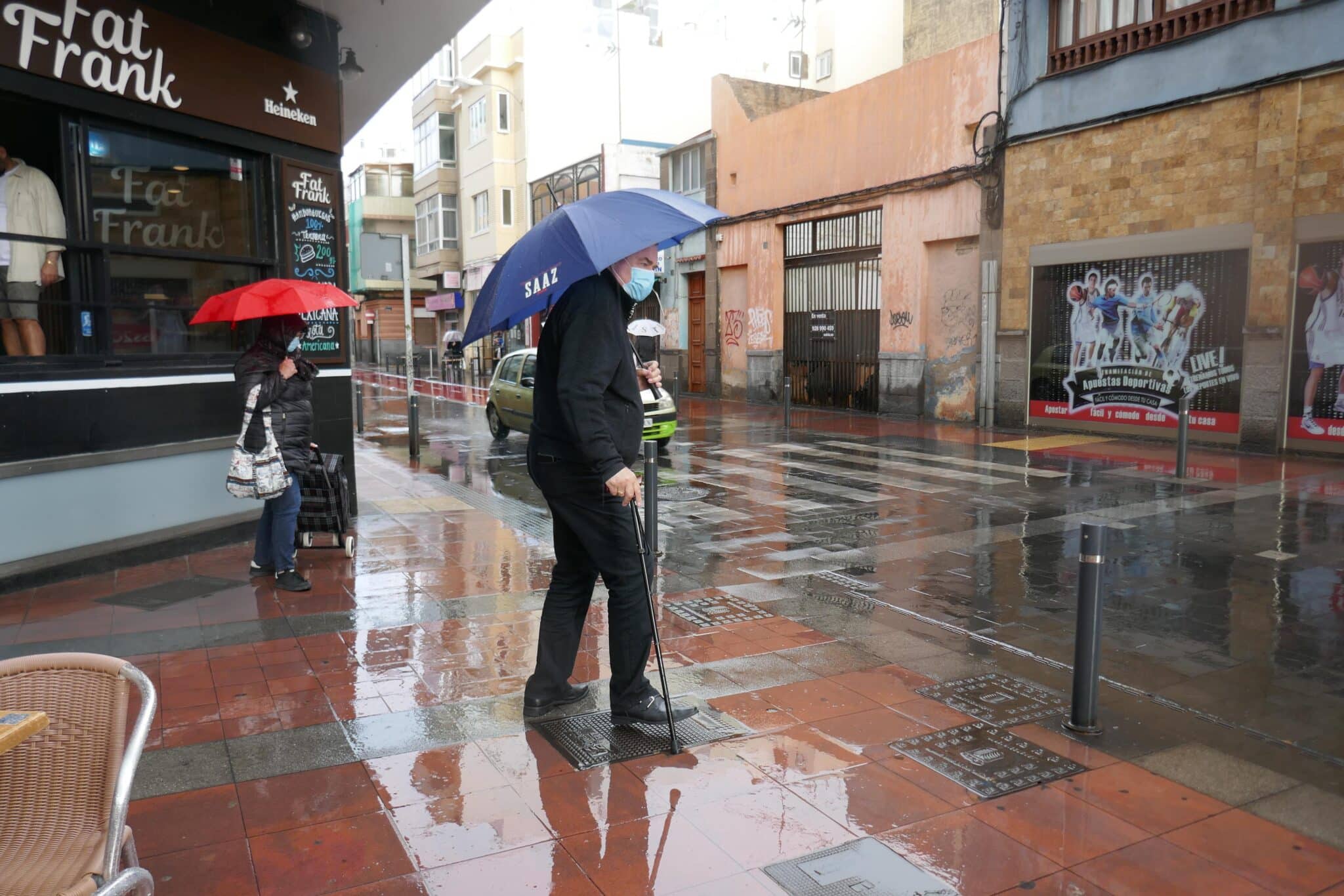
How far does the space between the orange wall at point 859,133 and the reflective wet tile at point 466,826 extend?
16149 millimetres

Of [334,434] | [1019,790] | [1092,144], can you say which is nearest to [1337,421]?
[1092,144]

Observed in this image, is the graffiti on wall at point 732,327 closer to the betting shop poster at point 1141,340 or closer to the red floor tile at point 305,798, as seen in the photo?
the betting shop poster at point 1141,340

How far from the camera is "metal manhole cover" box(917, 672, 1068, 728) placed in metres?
4.40

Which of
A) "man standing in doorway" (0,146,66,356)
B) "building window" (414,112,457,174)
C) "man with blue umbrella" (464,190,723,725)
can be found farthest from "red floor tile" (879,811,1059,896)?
"building window" (414,112,457,174)

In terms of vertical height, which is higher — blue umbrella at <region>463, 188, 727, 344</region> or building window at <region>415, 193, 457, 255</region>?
building window at <region>415, 193, 457, 255</region>

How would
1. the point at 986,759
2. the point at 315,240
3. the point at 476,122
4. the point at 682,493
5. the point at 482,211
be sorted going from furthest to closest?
1. the point at 482,211
2. the point at 476,122
3. the point at 682,493
4. the point at 315,240
5. the point at 986,759

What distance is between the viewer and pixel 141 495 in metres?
7.18

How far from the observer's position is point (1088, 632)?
4.15m

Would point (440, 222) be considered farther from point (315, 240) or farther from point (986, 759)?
point (986, 759)

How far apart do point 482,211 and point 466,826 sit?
39.6 m

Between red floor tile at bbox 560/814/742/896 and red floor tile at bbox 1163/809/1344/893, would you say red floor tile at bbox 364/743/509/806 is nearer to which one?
red floor tile at bbox 560/814/742/896

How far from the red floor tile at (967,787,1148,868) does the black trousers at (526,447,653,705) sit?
4.86 ft

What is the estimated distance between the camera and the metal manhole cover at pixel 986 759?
12.3ft

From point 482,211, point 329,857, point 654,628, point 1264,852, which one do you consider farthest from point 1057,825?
point 482,211
